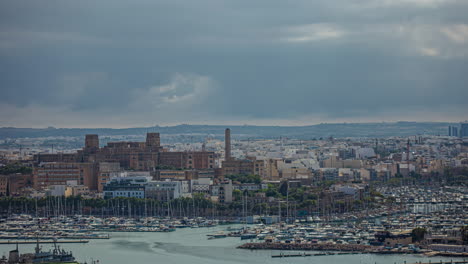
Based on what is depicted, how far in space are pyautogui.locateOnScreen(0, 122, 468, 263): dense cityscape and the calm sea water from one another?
3.37 feet

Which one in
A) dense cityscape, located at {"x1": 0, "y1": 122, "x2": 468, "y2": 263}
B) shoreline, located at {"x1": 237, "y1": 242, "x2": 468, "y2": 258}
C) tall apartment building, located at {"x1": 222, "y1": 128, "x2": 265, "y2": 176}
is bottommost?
shoreline, located at {"x1": 237, "y1": 242, "x2": 468, "y2": 258}

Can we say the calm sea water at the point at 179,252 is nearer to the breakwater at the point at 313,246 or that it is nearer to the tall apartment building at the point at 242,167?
the breakwater at the point at 313,246

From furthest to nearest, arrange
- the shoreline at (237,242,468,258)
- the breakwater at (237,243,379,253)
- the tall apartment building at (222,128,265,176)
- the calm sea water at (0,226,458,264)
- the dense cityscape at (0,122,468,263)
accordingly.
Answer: the tall apartment building at (222,128,265,176) < the dense cityscape at (0,122,468,263) < the breakwater at (237,243,379,253) < the calm sea water at (0,226,458,264) < the shoreline at (237,242,468,258)

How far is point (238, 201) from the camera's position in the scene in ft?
226

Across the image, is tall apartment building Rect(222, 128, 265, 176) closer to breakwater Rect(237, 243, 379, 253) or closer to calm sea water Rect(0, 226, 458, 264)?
calm sea water Rect(0, 226, 458, 264)

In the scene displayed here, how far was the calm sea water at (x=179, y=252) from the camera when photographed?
1762 inches

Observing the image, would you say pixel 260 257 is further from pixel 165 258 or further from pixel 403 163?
pixel 403 163

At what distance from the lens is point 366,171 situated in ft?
312

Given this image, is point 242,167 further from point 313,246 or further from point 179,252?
point 313,246

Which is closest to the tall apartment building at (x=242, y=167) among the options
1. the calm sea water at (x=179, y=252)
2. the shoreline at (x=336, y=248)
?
the calm sea water at (x=179, y=252)

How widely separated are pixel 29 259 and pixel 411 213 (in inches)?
1171

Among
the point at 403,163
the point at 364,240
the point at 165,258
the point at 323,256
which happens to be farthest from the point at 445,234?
the point at 403,163

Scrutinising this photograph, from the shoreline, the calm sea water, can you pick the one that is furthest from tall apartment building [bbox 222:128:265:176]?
the shoreline

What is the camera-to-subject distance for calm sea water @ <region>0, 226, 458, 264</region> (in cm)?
4475
